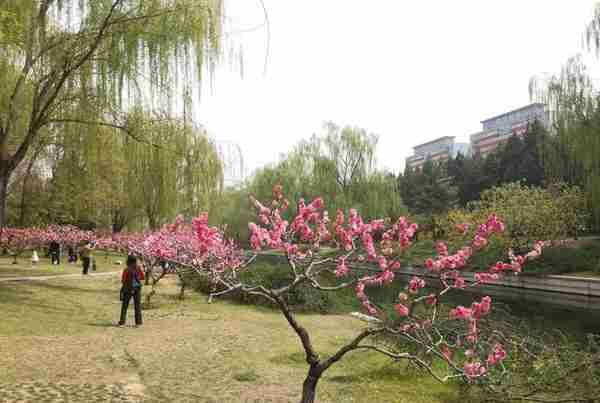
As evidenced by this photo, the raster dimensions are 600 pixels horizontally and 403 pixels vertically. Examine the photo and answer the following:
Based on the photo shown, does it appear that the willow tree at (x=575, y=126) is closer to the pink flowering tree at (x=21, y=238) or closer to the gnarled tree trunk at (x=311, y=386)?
the gnarled tree trunk at (x=311, y=386)

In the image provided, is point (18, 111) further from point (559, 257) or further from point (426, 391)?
point (559, 257)

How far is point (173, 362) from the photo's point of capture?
621 centimetres

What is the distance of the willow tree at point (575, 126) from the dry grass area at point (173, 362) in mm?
13522

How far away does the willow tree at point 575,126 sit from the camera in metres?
18.9

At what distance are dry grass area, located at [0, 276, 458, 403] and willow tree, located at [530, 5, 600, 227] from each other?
44.4 feet

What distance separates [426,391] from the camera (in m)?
5.62

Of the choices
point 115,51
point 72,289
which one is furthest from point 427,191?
point 115,51

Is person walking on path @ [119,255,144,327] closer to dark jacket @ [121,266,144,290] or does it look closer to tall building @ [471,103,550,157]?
dark jacket @ [121,266,144,290]

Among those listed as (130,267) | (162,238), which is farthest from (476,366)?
(162,238)

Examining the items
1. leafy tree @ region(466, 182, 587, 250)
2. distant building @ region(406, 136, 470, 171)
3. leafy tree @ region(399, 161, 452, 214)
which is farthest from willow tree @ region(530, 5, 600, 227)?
distant building @ region(406, 136, 470, 171)

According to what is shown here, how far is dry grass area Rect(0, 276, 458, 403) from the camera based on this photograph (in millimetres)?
4941

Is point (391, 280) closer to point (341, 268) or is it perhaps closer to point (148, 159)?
point (341, 268)

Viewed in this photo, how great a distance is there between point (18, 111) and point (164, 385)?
696 cm

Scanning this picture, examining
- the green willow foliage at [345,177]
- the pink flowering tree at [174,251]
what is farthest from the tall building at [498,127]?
the pink flowering tree at [174,251]
